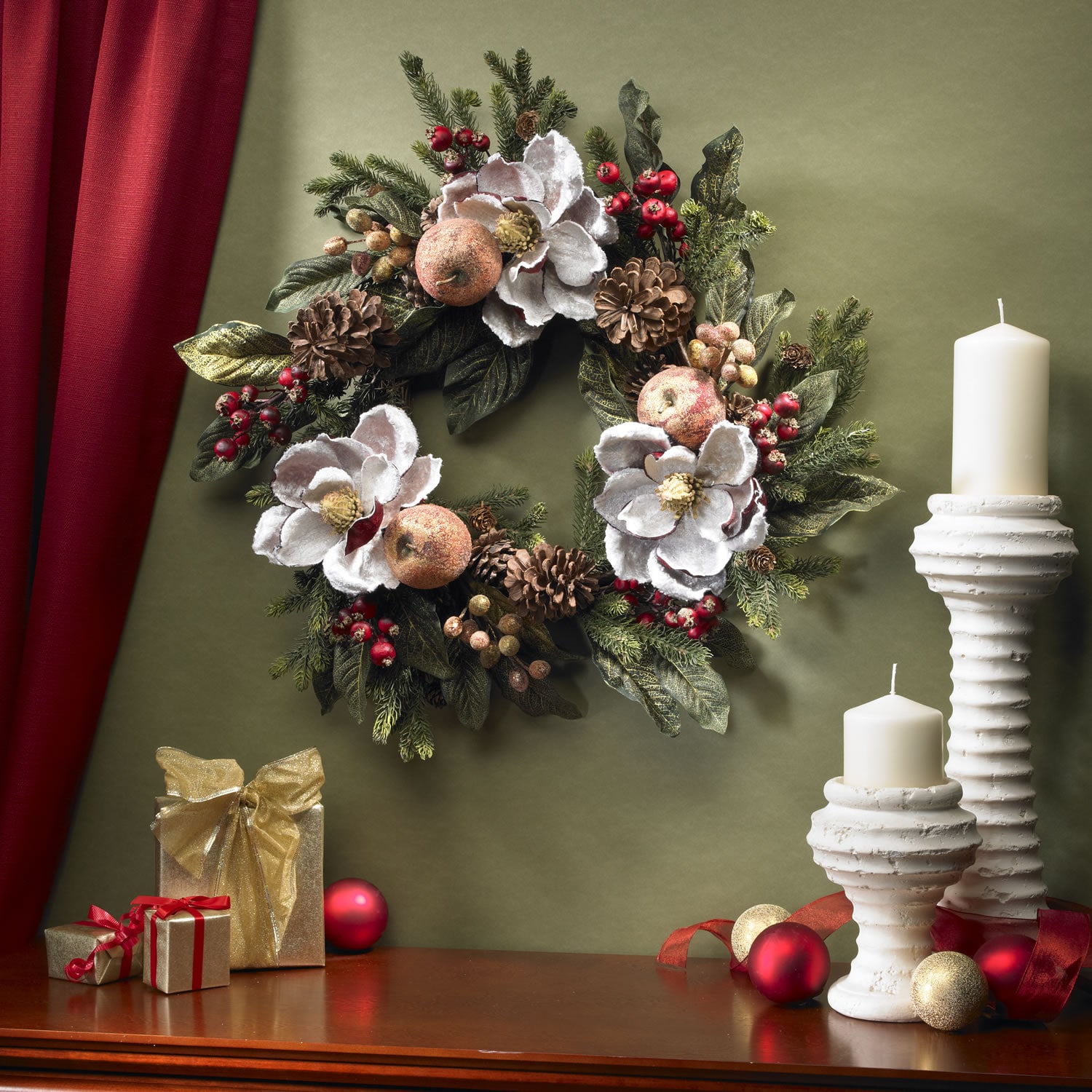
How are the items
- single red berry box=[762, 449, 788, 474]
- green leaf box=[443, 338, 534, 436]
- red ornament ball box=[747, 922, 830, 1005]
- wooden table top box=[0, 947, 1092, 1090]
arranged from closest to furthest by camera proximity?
wooden table top box=[0, 947, 1092, 1090], red ornament ball box=[747, 922, 830, 1005], single red berry box=[762, 449, 788, 474], green leaf box=[443, 338, 534, 436]

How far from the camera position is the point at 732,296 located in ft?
3.57

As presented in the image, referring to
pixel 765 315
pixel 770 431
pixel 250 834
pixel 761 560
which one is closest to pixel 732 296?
pixel 765 315

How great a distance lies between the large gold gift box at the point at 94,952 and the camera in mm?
1018

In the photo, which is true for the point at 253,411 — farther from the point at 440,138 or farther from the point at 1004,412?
the point at 1004,412

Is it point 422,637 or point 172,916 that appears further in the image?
point 422,637

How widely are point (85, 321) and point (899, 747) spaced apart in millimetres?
906

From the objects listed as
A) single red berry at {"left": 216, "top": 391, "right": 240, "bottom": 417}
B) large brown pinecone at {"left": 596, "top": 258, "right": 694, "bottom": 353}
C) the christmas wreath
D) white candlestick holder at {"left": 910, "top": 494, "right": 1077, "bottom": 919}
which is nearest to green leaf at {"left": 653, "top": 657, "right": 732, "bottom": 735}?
the christmas wreath

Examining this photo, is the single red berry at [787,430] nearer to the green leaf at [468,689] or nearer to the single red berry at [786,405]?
the single red berry at [786,405]

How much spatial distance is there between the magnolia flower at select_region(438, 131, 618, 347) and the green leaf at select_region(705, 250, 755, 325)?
0.11 meters

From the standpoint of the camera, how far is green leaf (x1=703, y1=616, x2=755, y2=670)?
3.59ft

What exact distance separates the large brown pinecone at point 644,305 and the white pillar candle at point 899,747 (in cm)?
39

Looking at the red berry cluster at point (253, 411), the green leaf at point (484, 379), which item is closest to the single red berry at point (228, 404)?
the red berry cluster at point (253, 411)

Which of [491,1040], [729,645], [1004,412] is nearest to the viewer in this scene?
[491,1040]

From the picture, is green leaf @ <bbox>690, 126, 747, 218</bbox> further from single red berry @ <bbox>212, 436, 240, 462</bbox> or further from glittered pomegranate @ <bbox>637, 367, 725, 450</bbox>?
single red berry @ <bbox>212, 436, 240, 462</bbox>
